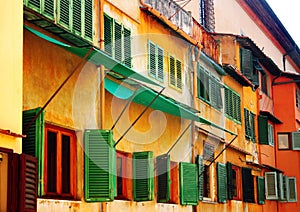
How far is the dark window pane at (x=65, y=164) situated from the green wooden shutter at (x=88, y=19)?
1.73 metres

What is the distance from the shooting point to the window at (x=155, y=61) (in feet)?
49.7

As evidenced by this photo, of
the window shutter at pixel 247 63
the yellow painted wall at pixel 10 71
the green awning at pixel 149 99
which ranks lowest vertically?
the yellow painted wall at pixel 10 71

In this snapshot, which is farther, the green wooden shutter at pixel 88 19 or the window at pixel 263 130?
the window at pixel 263 130

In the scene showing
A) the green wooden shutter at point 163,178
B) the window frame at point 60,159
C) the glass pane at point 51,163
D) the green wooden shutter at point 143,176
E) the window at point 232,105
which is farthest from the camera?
the window at point 232,105

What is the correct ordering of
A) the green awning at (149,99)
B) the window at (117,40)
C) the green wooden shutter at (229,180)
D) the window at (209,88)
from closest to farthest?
the green awning at (149,99), the window at (117,40), the window at (209,88), the green wooden shutter at (229,180)

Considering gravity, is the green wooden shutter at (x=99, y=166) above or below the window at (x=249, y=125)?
below

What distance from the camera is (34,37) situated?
10461 mm

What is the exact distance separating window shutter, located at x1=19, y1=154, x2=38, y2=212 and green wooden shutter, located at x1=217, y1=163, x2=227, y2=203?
36.2 feet

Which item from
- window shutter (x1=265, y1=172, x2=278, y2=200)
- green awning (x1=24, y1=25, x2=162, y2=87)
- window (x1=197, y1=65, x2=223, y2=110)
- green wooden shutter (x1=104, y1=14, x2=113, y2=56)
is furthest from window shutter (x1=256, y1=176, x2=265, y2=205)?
green awning (x1=24, y1=25, x2=162, y2=87)

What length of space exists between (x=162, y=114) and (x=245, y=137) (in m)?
8.32

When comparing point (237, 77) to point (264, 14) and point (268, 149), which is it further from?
point (264, 14)

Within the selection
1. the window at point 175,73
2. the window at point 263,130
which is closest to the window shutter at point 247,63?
the window at point 263,130

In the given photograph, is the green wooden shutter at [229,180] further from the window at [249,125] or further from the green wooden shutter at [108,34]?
the green wooden shutter at [108,34]

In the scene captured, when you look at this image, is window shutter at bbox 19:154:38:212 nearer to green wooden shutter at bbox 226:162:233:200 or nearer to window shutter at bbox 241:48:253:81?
green wooden shutter at bbox 226:162:233:200
